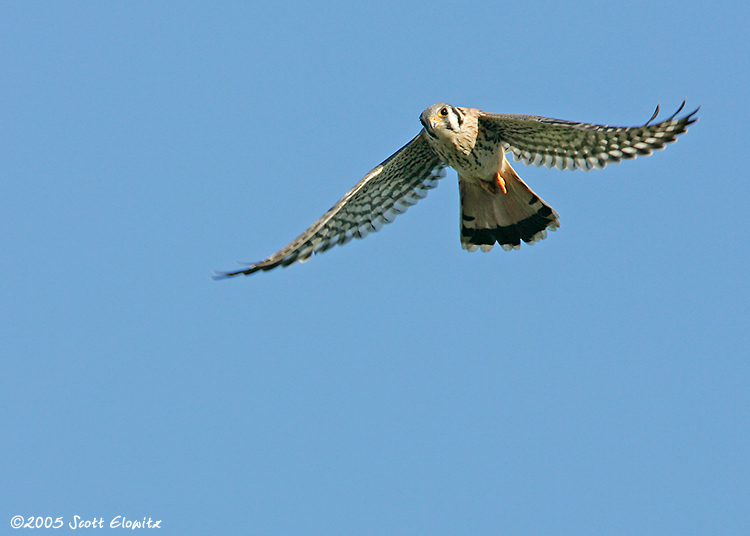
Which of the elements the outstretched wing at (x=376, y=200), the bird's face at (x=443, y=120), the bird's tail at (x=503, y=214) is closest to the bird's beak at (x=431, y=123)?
the bird's face at (x=443, y=120)

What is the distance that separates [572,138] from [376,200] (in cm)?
232

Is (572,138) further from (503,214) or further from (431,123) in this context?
(431,123)

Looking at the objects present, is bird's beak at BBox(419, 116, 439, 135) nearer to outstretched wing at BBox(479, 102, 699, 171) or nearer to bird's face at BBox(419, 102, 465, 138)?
bird's face at BBox(419, 102, 465, 138)

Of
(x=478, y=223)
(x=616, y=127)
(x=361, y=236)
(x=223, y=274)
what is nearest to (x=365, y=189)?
(x=361, y=236)

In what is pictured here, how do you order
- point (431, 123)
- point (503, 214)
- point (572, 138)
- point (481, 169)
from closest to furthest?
point (431, 123) < point (572, 138) < point (481, 169) < point (503, 214)

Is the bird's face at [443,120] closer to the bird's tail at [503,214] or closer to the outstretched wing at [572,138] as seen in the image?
the outstretched wing at [572,138]

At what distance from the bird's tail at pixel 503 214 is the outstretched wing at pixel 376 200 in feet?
A: 1.62

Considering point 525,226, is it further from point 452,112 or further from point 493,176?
point 452,112

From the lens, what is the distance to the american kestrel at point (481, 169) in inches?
371

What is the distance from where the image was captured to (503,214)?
34.6 ft

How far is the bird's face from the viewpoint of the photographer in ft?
31.2

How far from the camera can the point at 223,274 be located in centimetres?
919

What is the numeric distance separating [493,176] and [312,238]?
2.07 metres

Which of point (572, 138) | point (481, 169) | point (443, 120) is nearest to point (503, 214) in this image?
point (481, 169)
